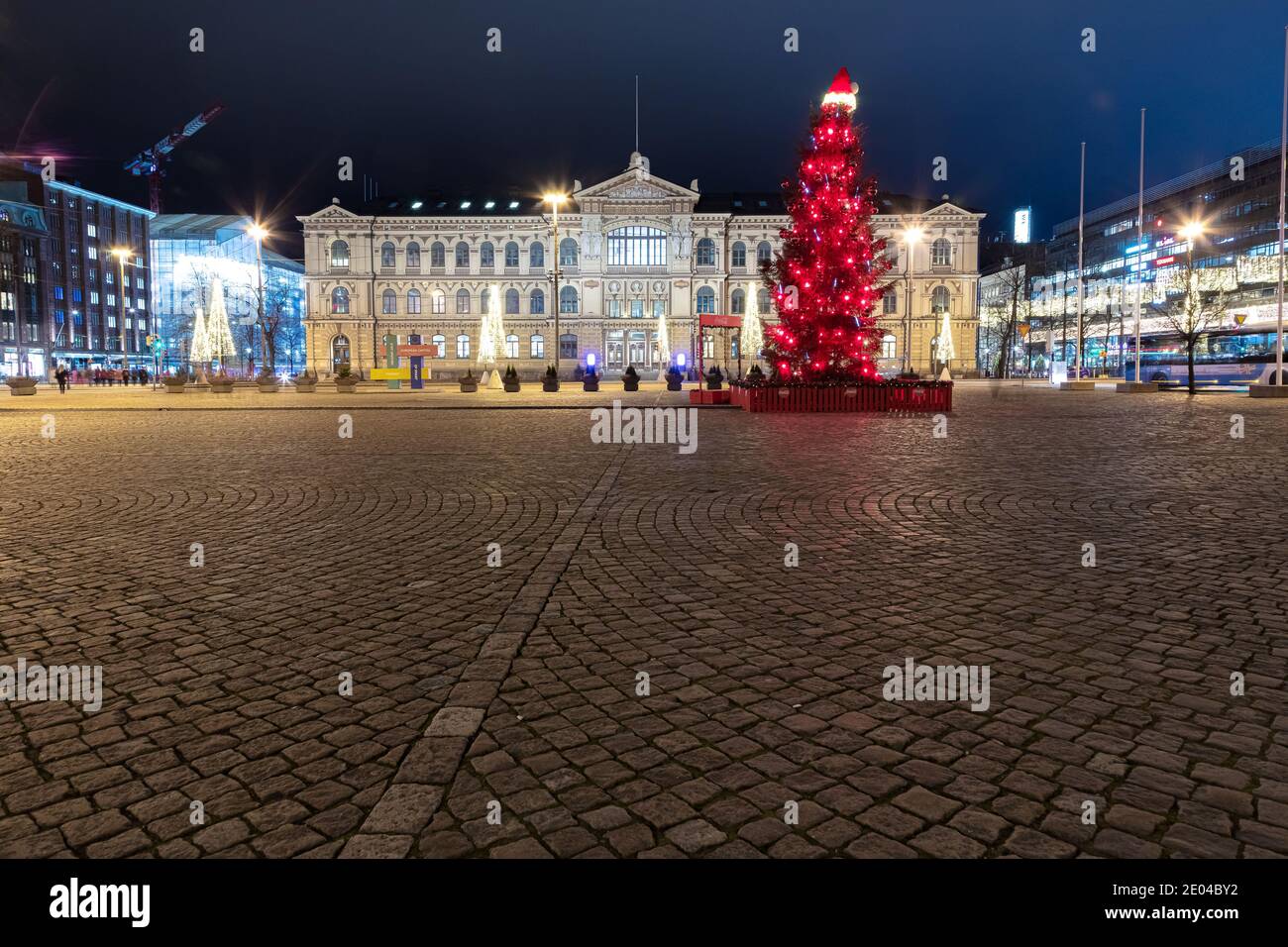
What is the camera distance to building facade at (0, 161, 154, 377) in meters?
100

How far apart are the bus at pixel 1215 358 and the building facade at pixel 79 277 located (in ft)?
313

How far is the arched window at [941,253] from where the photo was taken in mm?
85000

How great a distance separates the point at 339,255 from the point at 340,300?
4223 millimetres

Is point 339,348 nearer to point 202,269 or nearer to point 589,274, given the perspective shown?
point 589,274

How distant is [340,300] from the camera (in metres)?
86.8

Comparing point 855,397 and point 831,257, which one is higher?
point 831,257

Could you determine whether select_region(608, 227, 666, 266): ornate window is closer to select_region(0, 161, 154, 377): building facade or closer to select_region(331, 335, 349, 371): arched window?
select_region(331, 335, 349, 371): arched window

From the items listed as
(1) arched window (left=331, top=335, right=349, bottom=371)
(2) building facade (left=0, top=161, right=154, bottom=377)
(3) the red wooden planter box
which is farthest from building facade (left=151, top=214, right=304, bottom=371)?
(3) the red wooden planter box

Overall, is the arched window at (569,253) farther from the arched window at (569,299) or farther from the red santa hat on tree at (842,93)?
the red santa hat on tree at (842,93)

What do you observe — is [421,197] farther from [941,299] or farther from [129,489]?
[129,489]

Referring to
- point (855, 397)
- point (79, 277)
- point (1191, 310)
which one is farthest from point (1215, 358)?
point (79, 277)

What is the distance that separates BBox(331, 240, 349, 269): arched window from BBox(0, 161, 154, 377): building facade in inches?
962

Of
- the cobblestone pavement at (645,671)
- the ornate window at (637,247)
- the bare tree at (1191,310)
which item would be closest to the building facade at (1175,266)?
Answer: the bare tree at (1191,310)
